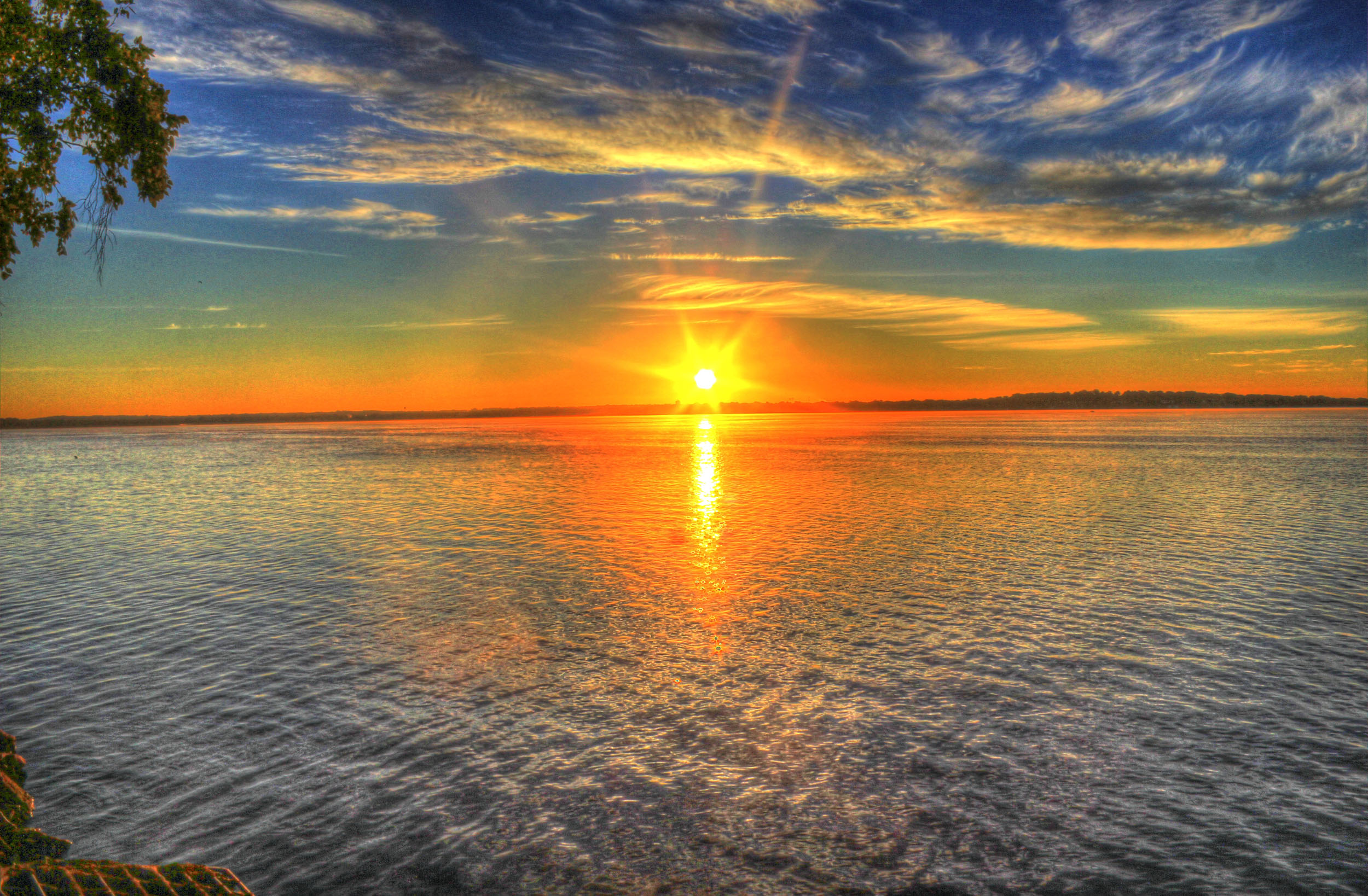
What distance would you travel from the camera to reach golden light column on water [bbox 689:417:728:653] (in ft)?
46.7

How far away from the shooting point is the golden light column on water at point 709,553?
14227 millimetres

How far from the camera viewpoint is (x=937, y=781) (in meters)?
7.44

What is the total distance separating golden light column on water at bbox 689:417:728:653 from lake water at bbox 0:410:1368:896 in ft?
0.57

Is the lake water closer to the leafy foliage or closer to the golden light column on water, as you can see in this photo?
the golden light column on water

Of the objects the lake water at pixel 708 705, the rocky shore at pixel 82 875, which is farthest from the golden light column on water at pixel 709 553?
the rocky shore at pixel 82 875

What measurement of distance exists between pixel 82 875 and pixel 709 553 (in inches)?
648

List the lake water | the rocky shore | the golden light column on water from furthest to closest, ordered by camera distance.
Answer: the golden light column on water → the lake water → the rocky shore

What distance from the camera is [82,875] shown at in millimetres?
4586

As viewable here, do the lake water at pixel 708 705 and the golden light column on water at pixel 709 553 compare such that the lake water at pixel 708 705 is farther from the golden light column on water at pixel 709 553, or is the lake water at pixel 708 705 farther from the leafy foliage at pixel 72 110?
Answer: the leafy foliage at pixel 72 110

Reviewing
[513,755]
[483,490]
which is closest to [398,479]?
[483,490]

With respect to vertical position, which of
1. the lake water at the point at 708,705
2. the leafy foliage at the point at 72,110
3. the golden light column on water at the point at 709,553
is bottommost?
the golden light column on water at the point at 709,553

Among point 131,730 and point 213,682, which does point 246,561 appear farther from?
point 131,730

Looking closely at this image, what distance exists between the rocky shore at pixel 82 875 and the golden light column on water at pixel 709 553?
7875mm

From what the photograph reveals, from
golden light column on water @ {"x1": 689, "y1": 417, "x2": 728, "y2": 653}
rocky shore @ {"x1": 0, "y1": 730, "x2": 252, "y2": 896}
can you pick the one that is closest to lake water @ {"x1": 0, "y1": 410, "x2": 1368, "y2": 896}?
golden light column on water @ {"x1": 689, "y1": 417, "x2": 728, "y2": 653}
